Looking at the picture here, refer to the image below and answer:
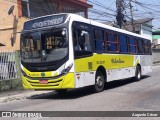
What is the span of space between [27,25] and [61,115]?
18.2 feet

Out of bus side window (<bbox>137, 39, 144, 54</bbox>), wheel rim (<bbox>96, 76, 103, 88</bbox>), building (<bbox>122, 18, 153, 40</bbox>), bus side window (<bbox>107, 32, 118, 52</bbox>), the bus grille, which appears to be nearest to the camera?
the bus grille

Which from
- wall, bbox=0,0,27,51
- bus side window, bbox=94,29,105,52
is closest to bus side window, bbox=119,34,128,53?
bus side window, bbox=94,29,105,52

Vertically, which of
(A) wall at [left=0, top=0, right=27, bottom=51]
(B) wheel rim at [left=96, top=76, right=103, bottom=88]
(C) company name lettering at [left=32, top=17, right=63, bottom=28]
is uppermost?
(A) wall at [left=0, top=0, right=27, bottom=51]

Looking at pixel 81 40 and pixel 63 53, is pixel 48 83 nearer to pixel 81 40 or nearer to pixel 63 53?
pixel 63 53

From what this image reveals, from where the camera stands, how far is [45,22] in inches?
523

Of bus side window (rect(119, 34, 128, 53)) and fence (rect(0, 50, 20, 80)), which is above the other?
bus side window (rect(119, 34, 128, 53))

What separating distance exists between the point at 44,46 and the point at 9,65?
4902mm

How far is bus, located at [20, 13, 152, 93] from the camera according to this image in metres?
→ 12.6

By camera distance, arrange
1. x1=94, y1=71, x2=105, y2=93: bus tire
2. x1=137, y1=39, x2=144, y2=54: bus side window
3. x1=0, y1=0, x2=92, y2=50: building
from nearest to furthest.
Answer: x1=94, y1=71, x2=105, y2=93: bus tire
x1=137, y1=39, x2=144, y2=54: bus side window
x1=0, y1=0, x2=92, y2=50: building

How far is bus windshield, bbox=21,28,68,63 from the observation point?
1261 cm

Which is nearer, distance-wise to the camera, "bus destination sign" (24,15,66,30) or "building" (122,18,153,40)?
"bus destination sign" (24,15,66,30)

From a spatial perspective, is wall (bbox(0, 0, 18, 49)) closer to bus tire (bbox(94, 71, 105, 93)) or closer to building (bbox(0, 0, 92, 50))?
building (bbox(0, 0, 92, 50))

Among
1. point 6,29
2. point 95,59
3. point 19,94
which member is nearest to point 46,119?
point 95,59

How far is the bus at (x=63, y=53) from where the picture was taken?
1257 centimetres
